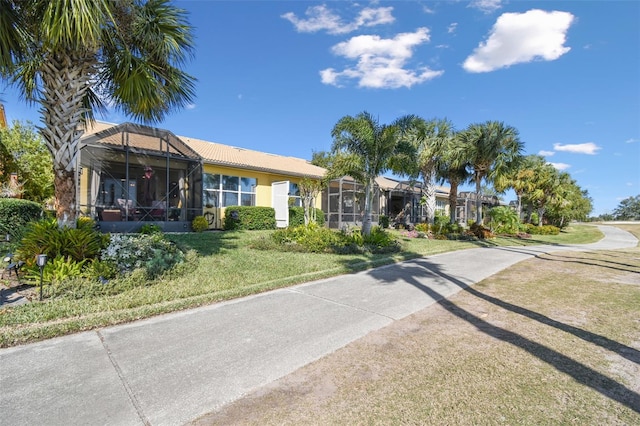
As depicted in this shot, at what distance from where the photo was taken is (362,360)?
3.42 meters

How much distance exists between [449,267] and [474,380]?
6.58 metres

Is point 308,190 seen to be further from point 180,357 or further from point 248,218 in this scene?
point 180,357

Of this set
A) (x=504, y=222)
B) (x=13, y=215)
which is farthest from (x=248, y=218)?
(x=504, y=222)

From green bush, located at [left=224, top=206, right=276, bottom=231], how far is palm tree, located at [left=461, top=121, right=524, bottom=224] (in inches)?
516

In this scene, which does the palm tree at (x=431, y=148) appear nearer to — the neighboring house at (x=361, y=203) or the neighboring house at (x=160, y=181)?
the neighboring house at (x=361, y=203)

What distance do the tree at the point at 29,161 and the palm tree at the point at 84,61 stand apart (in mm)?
9879

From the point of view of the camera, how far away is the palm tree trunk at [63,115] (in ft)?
20.6

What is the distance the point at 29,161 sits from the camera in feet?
48.6

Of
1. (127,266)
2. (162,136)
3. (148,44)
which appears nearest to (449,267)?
(127,266)

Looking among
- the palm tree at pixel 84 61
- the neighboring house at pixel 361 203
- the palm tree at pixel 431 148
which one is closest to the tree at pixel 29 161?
the palm tree at pixel 84 61

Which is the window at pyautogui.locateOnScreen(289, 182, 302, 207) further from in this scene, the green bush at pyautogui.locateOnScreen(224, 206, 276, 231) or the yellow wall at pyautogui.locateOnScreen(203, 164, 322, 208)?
the green bush at pyautogui.locateOnScreen(224, 206, 276, 231)

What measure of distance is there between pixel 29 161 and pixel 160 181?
5668 millimetres

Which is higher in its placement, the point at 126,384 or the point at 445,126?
the point at 445,126

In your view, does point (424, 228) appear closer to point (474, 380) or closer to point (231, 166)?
point (231, 166)
